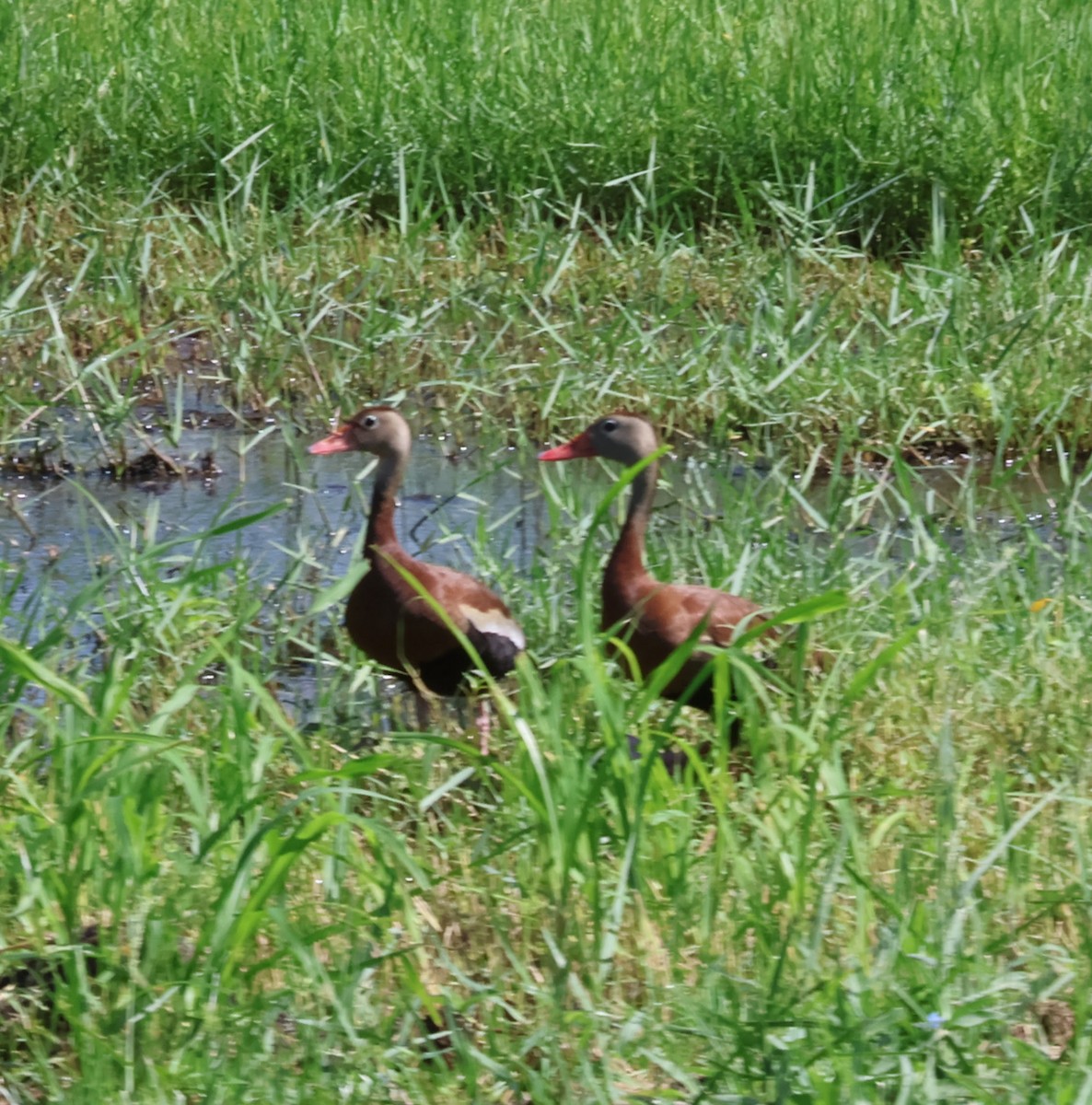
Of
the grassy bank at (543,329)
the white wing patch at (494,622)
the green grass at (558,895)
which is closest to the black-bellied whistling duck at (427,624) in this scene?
the white wing patch at (494,622)

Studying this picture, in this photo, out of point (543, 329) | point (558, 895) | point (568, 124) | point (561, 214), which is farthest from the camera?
point (568, 124)

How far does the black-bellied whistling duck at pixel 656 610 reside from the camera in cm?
398

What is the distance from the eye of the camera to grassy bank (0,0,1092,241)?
7.14m

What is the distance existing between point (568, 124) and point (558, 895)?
15.7 feet

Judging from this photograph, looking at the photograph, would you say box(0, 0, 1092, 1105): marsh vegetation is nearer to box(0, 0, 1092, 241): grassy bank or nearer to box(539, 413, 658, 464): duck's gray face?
box(0, 0, 1092, 241): grassy bank

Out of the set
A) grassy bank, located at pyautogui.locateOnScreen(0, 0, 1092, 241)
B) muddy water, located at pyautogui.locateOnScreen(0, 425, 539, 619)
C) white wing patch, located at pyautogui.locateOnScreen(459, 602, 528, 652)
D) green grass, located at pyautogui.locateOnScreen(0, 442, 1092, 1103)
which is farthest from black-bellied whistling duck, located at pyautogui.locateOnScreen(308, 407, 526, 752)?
grassy bank, located at pyautogui.locateOnScreen(0, 0, 1092, 241)

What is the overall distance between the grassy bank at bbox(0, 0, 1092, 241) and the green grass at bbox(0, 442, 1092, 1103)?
3353mm

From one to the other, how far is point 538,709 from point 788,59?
501cm

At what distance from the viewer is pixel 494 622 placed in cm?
421

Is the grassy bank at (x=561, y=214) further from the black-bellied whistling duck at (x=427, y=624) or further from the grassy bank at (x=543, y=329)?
the black-bellied whistling duck at (x=427, y=624)

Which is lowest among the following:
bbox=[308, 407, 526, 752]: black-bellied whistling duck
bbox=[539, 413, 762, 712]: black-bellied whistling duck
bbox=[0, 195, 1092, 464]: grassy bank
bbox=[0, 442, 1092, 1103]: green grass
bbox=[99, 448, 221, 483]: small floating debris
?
bbox=[99, 448, 221, 483]: small floating debris

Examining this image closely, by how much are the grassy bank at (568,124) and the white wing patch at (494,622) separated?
2.85 m

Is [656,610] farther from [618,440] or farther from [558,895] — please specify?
[558,895]

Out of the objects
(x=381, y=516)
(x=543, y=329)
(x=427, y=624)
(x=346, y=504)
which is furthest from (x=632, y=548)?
(x=543, y=329)
